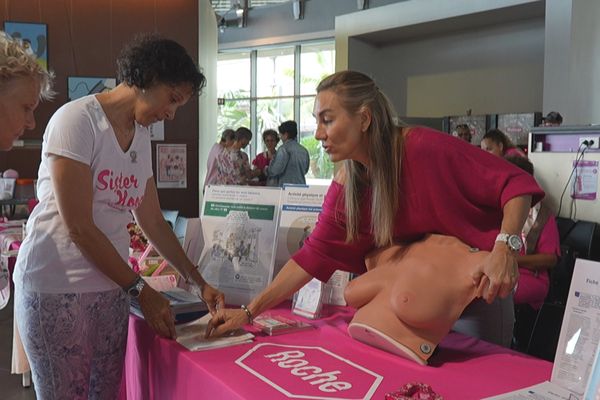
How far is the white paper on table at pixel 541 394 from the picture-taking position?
106cm

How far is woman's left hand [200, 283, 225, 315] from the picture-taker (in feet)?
5.40

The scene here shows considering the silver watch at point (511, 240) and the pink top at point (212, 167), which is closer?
the silver watch at point (511, 240)

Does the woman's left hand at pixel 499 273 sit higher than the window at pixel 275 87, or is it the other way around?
the window at pixel 275 87

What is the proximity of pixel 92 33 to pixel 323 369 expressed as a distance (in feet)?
14.7

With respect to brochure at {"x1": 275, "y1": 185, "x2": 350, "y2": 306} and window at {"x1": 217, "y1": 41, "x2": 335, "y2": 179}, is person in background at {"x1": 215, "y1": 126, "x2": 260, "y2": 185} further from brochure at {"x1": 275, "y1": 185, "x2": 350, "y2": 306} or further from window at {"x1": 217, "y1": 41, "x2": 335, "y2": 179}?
window at {"x1": 217, "y1": 41, "x2": 335, "y2": 179}

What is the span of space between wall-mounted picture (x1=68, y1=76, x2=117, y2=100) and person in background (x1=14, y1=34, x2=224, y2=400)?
12.2 feet

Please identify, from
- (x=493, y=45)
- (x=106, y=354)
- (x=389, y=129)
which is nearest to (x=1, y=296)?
(x=106, y=354)

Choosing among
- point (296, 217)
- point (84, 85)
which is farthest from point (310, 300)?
point (84, 85)

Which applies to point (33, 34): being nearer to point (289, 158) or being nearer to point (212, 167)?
point (212, 167)

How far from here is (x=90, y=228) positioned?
1337 mm

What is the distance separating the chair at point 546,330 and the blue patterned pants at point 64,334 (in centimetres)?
197

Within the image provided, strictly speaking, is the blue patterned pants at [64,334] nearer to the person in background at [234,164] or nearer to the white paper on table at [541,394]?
the white paper on table at [541,394]

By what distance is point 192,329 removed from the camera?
5.03 ft

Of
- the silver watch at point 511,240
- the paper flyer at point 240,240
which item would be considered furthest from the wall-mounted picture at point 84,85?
the silver watch at point 511,240
